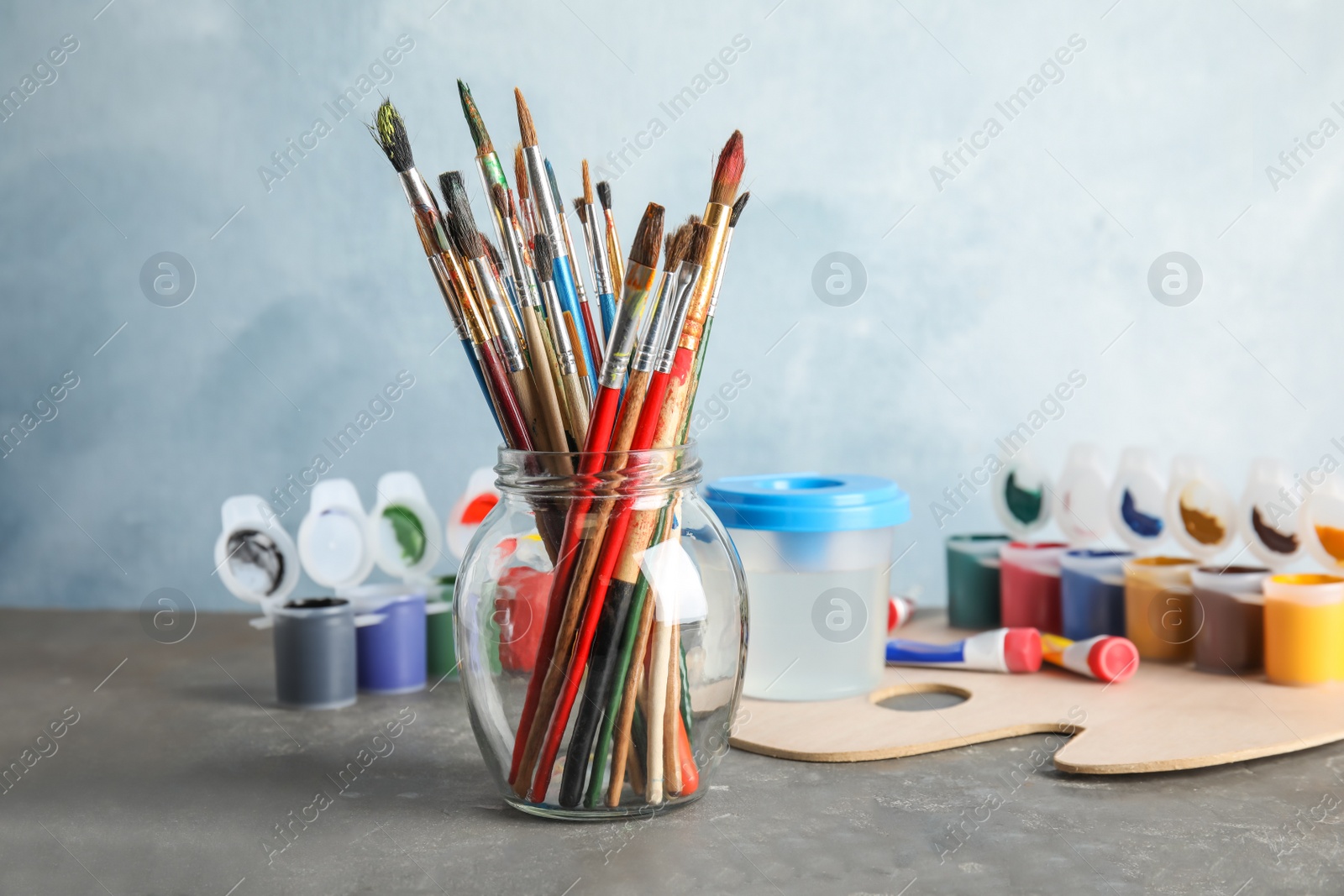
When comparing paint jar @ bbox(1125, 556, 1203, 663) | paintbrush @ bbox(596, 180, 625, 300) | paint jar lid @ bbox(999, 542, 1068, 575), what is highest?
paintbrush @ bbox(596, 180, 625, 300)

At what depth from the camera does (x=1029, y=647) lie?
0.99m

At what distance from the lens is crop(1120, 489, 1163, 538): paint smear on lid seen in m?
1.08

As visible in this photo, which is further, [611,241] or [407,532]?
[407,532]

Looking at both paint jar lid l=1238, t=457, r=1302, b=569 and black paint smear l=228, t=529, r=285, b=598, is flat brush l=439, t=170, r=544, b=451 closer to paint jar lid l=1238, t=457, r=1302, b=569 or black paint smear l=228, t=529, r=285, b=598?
black paint smear l=228, t=529, r=285, b=598

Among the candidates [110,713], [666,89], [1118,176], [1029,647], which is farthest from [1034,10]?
[110,713]

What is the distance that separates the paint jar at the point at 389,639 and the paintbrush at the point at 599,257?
14.8 inches

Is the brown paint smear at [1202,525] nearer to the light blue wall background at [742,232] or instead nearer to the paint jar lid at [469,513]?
the light blue wall background at [742,232]

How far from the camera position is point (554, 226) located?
0.70 metres

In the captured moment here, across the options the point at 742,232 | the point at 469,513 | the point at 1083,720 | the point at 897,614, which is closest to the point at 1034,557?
the point at 897,614

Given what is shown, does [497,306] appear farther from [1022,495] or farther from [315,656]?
[1022,495]

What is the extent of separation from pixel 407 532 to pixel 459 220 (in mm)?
437

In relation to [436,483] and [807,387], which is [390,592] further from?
[807,387]

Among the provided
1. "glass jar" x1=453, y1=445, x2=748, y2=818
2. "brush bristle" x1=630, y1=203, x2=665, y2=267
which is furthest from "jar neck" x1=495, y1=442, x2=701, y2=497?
"brush bristle" x1=630, y1=203, x2=665, y2=267

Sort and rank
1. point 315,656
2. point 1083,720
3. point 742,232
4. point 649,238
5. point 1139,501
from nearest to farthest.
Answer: point 649,238
point 1083,720
point 315,656
point 1139,501
point 742,232
